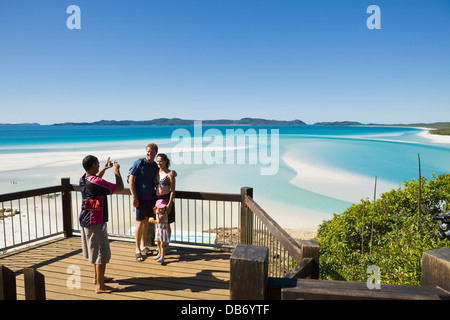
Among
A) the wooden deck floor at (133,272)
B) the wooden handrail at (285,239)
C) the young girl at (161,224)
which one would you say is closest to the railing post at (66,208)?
the wooden deck floor at (133,272)

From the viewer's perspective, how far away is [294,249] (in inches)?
102

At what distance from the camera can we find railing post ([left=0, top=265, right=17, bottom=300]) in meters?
1.65

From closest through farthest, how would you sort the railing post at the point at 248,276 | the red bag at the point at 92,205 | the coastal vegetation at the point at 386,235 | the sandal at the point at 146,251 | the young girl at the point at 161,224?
the railing post at the point at 248,276 → the red bag at the point at 92,205 → the coastal vegetation at the point at 386,235 → the young girl at the point at 161,224 → the sandal at the point at 146,251

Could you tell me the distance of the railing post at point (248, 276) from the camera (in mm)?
1247

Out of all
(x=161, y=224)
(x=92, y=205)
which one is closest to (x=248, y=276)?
(x=92, y=205)

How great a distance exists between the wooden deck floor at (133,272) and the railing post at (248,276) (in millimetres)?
2408

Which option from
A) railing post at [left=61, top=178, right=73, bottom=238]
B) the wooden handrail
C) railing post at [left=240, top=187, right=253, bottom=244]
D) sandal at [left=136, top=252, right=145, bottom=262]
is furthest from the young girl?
railing post at [left=61, top=178, right=73, bottom=238]

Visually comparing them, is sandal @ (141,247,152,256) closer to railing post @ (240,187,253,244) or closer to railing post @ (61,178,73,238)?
railing post @ (240,187,253,244)

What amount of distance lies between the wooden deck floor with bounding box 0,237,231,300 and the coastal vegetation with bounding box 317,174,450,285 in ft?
5.84

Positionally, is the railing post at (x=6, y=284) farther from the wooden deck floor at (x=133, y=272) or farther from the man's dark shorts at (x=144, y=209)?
the man's dark shorts at (x=144, y=209)

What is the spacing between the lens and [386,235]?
4992 millimetres

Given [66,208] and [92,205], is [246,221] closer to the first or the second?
[92,205]
